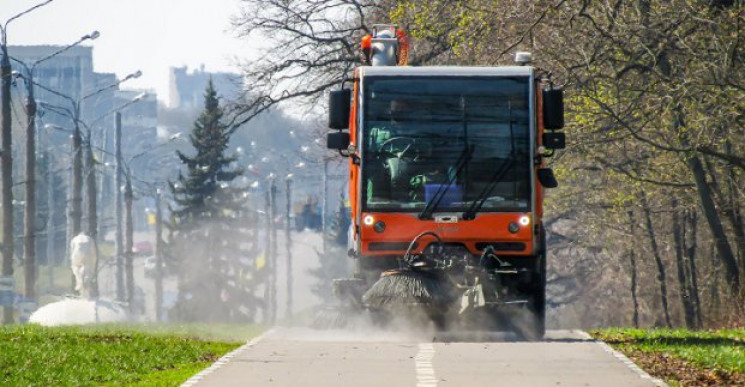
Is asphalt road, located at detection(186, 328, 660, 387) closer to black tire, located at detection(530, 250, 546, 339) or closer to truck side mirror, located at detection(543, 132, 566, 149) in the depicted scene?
black tire, located at detection(530, 250, 546, 339)

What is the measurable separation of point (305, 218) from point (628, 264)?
8661 cm

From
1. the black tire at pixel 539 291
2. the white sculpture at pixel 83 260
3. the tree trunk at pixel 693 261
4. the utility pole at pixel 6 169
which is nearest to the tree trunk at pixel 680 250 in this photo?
the tree trunk at pixel 693 261

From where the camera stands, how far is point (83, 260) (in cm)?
4516

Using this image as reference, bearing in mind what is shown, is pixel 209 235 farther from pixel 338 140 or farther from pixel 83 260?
pixel 338 140

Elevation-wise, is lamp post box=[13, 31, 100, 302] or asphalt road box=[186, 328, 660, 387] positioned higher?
lamp post box=[13, 31, 100, 302]

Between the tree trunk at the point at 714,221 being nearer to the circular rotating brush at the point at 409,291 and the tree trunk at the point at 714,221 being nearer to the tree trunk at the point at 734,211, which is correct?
the tree trunk at the point at 734,211

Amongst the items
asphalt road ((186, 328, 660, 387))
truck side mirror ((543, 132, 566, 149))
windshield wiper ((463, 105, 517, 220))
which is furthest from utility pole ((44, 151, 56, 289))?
asphalt road ((186, 328, 660, 387))

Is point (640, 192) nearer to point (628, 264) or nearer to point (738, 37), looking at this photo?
point (628, 264)

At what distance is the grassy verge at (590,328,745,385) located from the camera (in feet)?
56.5

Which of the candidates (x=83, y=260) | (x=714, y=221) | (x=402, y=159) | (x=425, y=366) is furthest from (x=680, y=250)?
(x=425, y=366)

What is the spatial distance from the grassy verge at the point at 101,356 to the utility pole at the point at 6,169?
633 inches

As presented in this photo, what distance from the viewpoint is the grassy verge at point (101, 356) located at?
16.9 meters

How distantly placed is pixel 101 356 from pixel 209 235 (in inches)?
2988

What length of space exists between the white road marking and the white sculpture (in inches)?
966
